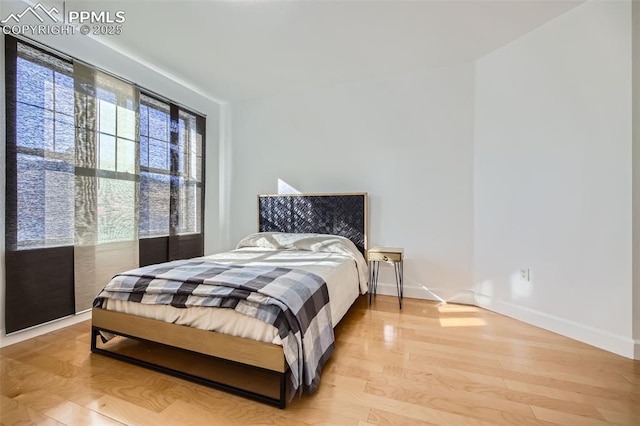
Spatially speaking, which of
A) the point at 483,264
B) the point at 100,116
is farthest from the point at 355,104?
the point at 100,116

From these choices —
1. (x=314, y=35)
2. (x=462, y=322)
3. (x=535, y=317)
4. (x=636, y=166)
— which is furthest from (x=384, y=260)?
(x=314, y=35)

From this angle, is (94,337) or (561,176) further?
(561,176)

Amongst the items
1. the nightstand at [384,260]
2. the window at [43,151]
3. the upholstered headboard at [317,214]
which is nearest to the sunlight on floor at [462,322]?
the nightstand at [384,260]

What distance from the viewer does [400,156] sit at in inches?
124

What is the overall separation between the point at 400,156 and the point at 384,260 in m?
1.28

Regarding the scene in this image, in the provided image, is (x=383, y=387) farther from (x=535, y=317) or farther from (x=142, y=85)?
(x=142, y=85)

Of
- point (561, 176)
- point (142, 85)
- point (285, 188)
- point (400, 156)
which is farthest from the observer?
point (285, 188)

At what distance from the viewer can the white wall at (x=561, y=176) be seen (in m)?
1.93

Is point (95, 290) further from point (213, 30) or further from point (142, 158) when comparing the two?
point (213, 30)

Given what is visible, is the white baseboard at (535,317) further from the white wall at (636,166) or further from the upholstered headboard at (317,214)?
the upholstered headboard at (317,214)

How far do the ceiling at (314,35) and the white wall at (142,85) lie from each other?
128 millimetres

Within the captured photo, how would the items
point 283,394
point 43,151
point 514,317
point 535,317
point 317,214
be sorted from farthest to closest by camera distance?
point 317,214
point 514,317
point 535,317
point 43,151
point 283,394

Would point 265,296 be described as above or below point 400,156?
below

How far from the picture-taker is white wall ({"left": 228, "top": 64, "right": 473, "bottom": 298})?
9.68 ft
